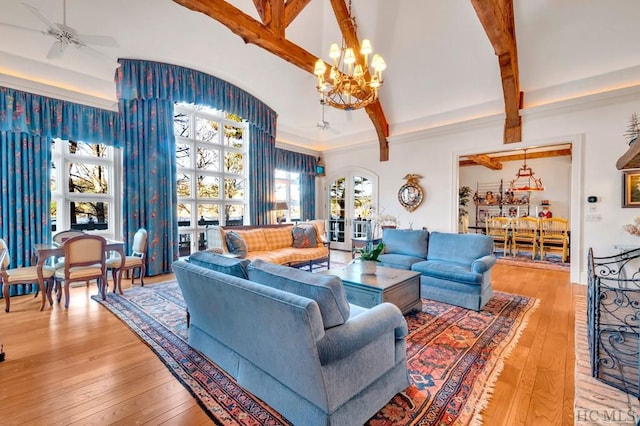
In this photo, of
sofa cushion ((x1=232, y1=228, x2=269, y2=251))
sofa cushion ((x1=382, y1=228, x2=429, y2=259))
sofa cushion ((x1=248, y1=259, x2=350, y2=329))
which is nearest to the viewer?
sofa cushion ((x1=248, y1=259, x2=350, y2=329))

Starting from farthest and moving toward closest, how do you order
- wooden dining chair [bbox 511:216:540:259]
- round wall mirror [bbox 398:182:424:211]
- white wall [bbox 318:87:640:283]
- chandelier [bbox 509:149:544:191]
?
1. chandelier [bbox 509:149:544:191]
2. wooden dining chair [bbox 511:216:540:259]
3. round wall mirror [bbox 398:182:424:211]
4. white wall [bbox 318:87:640:283]

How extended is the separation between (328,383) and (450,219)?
5.53 metres

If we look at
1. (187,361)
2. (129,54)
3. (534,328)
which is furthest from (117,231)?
(534,328)

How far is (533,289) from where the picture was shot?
4277mm

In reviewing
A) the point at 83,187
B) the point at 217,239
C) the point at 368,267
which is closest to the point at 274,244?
the point at 217,239

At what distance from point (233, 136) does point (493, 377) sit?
631 centimetres

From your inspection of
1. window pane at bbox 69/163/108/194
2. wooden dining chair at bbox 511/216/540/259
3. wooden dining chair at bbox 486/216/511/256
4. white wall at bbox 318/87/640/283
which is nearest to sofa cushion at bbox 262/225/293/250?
window pane at bbox 69/163/108/194

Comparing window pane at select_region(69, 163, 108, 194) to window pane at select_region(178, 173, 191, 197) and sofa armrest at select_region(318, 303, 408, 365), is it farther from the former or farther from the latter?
sofa armrest at select_region(318, 303, 408, 365)

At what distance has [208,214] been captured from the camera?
620 cm

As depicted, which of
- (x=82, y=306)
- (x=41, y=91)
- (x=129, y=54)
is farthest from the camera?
(x=129, y=54)

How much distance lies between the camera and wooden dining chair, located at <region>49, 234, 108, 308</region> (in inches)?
136

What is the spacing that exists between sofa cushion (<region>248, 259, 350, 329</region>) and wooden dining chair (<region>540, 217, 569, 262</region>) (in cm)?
703

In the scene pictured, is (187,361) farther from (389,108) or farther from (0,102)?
(389,108)

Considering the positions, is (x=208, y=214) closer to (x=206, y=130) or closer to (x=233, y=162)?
(x=233, y=162)
